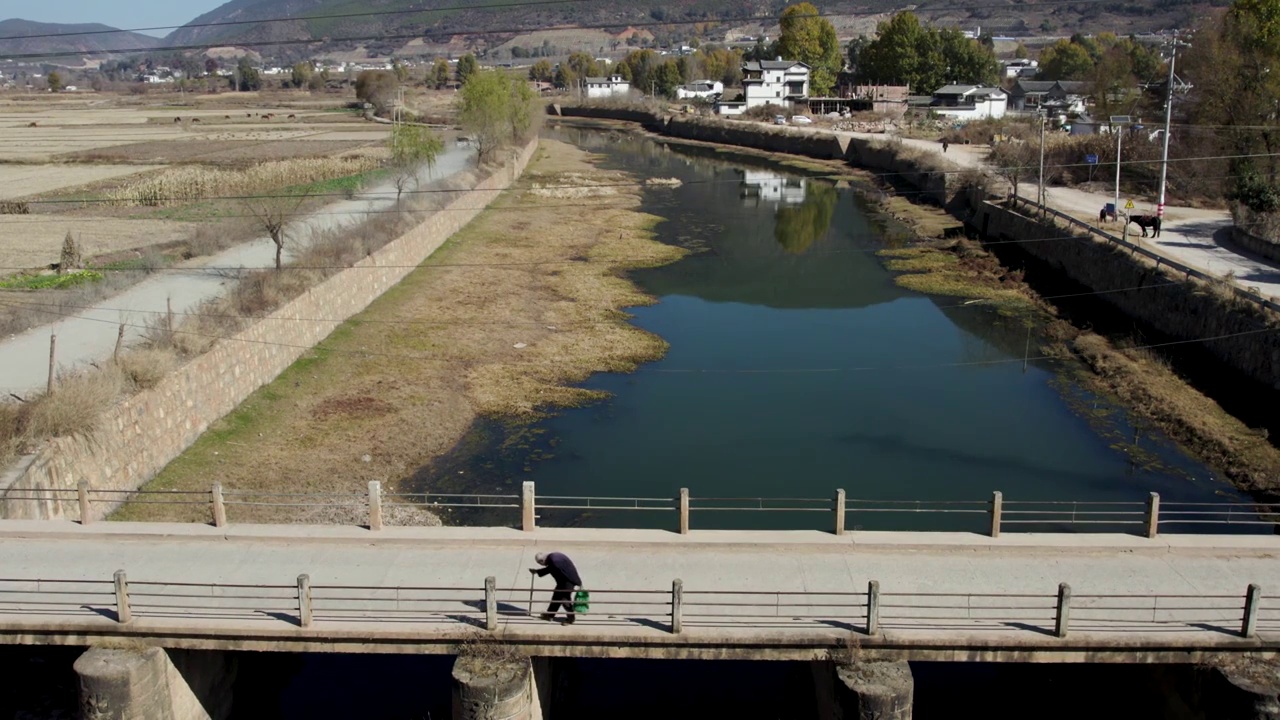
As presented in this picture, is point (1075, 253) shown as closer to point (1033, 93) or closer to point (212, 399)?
point (212, 399)

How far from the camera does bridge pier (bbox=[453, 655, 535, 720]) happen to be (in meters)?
12.1

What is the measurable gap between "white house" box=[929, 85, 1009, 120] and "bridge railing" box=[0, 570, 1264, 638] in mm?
93681

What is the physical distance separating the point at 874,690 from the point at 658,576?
3.21m

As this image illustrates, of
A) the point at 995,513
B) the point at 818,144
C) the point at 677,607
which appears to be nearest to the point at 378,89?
the point at 818,144

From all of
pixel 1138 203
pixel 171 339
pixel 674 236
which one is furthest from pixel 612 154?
pixel 171 339

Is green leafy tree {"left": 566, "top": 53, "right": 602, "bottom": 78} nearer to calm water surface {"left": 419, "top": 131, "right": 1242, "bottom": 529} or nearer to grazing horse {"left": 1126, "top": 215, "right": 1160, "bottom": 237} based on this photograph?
calm water surface {"left": 419, "top": 131, "right": 1242, "bottom": 529}

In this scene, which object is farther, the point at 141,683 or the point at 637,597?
the point at 637,597

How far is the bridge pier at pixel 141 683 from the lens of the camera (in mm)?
12242

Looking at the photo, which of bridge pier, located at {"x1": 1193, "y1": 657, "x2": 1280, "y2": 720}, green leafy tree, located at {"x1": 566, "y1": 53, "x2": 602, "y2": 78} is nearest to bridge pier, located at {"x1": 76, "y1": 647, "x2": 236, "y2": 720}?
bridge pier, located at {"x1": 1193, "y1": 657, "x2": 1280, "y2": 720}

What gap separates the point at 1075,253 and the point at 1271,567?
2884 cm

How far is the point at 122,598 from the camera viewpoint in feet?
41.2

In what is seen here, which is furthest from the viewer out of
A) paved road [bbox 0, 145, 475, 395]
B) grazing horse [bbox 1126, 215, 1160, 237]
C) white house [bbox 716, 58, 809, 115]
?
white house [bbox 716, 58, 809, 115]

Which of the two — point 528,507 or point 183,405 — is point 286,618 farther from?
point 183,405

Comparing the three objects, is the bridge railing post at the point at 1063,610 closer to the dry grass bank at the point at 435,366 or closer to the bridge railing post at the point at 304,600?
the bridge railing post at the point at 304,600
